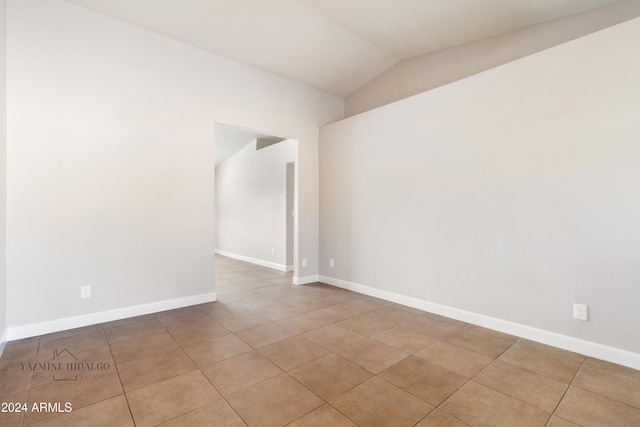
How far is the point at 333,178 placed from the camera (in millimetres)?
4844

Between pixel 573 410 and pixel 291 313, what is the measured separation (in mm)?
2520

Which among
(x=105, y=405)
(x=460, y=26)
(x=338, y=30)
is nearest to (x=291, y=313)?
(x=105, y=405)

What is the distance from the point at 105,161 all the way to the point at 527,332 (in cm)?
459

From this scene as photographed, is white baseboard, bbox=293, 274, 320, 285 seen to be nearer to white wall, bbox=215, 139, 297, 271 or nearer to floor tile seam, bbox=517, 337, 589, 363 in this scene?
white wall, bbox=215, 139, 297, 271

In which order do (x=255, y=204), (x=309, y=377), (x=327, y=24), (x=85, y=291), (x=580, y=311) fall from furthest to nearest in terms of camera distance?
(x=255, y=204)
(x=327, y=24)
(x=85, y=291)
(x=580, y=311)
(x=309, y=377)

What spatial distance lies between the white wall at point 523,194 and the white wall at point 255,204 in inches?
90.2

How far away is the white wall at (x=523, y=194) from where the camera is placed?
7.68ft

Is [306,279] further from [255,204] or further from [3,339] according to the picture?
[3,339]

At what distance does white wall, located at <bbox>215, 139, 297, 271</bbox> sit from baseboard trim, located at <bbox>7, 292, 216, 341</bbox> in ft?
7.85

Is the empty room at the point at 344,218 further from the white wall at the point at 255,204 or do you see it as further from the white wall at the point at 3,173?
the white wall at the point at 255,204

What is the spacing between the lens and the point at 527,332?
2.80 m

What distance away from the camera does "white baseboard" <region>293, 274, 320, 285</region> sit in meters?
4.80

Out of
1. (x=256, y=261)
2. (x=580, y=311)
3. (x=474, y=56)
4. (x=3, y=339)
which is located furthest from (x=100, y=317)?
(x=474, y=56)

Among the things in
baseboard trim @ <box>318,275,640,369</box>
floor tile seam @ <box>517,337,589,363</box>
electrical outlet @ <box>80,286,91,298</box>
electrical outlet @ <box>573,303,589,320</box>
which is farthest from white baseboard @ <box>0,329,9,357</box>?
electrical outlet @ <box>573,303,589,320</box>
